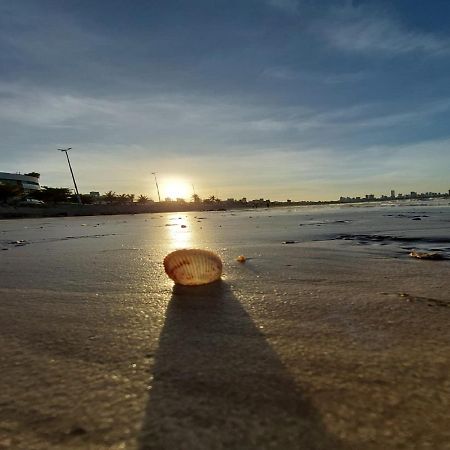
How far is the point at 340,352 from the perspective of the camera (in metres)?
1.24

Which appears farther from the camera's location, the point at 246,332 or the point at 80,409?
the point at 246,332

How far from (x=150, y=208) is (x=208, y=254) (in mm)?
46225

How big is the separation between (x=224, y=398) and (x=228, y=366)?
19 cm

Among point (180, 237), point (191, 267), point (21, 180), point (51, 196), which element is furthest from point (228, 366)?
point (21, 180)

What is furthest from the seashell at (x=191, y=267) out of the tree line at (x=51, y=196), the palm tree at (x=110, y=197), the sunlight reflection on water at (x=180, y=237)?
the palm tree at (x=110, y=197)

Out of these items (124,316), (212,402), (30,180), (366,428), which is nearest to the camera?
(366,428)

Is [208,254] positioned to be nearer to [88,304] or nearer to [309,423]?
[88,304]

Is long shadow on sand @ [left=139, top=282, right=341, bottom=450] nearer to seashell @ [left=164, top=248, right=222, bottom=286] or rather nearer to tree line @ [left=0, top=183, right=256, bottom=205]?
seashell @ [left=164, top=248, right=222, bottom=286]

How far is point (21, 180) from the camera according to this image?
7738cm

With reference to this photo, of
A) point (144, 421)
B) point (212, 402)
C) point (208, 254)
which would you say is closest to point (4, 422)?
point (144, 421)

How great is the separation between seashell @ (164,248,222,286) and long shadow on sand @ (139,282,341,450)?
80 cm

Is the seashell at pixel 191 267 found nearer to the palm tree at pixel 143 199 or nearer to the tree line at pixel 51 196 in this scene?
the tree line at pixel 51 196

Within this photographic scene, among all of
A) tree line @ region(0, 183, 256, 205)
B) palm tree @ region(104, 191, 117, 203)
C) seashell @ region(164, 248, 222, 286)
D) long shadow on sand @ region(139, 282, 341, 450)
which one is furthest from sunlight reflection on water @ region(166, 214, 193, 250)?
palm tree @ region(104, 191, 117, 203)

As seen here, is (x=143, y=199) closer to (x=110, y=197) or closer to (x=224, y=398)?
(x=110, y=197)
